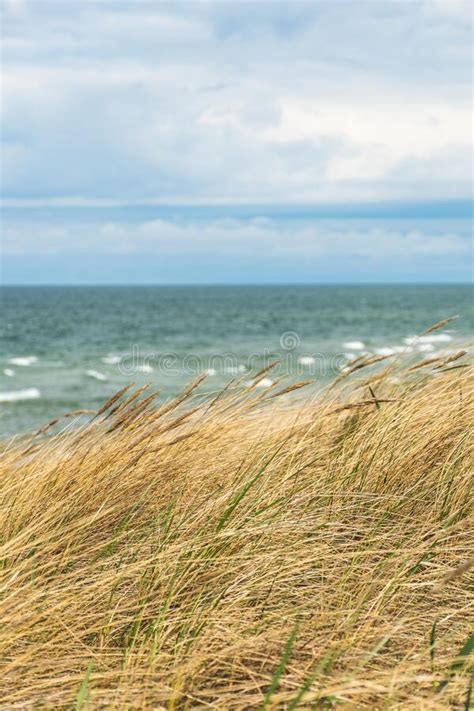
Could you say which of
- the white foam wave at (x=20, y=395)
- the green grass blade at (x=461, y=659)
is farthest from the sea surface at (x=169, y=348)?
the green grass blade at (x=461, y=659)

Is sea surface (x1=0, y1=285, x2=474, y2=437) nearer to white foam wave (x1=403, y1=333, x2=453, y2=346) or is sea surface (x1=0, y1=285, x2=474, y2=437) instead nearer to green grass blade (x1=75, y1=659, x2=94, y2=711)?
white foam wave (x1=403, y1=333, x2=453, y2=346)

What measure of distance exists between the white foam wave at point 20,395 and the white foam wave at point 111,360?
722cm

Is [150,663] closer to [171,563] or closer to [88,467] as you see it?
[171,563]

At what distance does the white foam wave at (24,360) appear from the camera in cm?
2814

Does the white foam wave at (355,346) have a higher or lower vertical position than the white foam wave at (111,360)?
higher

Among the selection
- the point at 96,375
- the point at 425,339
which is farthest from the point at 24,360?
the point at 425,339

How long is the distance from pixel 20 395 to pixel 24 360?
962 centimetres

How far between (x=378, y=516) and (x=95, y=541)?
97 cm

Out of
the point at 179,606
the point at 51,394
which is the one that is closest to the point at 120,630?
the point at 179,606

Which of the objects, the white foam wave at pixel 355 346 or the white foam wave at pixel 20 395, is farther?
the white foam wave at pixel 355 346

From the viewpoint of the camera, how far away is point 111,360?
29.1 meters

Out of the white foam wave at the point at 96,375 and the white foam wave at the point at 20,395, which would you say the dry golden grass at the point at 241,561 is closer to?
the white foam wave at the point at 20,395

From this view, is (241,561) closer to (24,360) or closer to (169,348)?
(24,360)

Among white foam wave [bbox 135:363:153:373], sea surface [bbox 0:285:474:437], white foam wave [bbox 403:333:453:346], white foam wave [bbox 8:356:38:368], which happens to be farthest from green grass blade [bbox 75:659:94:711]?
white foam wave [bbox 8:356:38:368]
